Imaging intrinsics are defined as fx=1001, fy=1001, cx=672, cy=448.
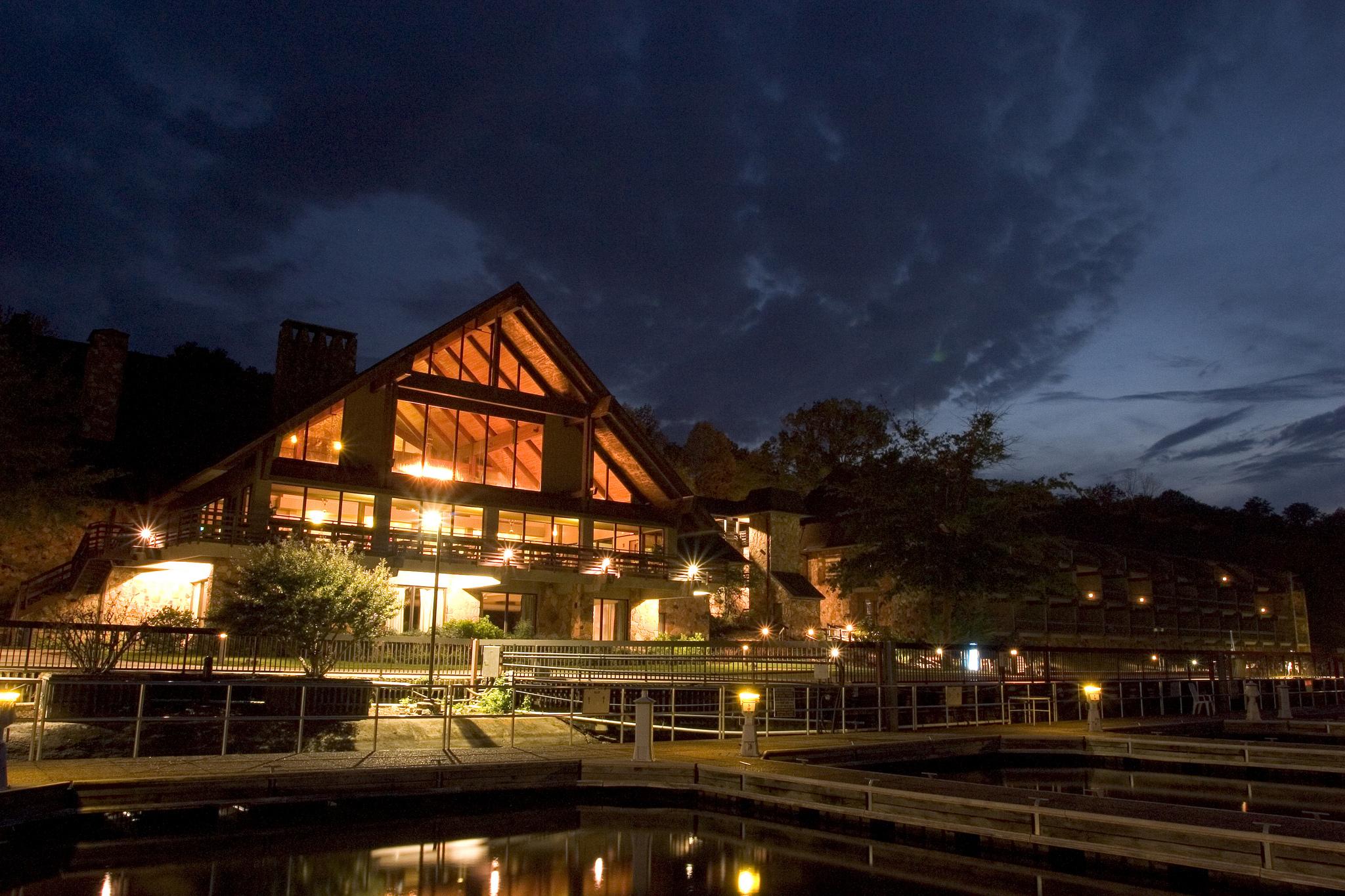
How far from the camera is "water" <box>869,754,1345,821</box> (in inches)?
733

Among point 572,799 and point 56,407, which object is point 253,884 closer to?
point 572,799

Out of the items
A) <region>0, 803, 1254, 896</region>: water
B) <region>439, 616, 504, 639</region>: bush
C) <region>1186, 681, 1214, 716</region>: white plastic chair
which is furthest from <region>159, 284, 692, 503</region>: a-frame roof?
<region>0, 803, 1254, 896</region>: water

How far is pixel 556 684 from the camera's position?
21656 millimetres

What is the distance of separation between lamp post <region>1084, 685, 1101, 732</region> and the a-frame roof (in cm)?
1982

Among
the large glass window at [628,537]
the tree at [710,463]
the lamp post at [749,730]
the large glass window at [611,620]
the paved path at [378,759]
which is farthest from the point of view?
the tree at [710,463]

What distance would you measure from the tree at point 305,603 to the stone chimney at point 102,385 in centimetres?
2177

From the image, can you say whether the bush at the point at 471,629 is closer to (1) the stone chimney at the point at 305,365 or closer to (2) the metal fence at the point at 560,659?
(2) the metal fence at the point at 560,659

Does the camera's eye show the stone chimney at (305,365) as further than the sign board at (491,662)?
Yes

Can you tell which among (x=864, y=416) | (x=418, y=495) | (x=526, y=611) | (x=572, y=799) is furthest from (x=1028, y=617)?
(x=572, y=799)

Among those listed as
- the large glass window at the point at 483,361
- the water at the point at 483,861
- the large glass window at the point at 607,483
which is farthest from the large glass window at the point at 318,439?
the water at the point at 483,861

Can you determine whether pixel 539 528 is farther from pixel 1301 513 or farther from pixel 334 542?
pixel 1301 513

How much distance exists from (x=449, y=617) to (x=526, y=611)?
116 inches

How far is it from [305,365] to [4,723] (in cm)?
2911

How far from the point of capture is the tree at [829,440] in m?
74.1
